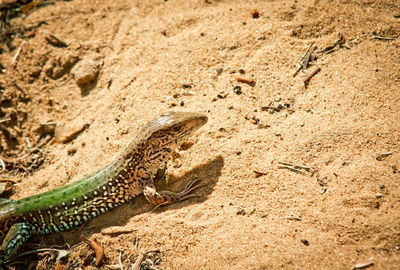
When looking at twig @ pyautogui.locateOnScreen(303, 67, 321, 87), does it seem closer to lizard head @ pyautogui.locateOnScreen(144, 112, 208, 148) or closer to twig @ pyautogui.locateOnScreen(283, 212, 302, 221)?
lizard head @ pyautogui.locateOnScreen(144, 112, 208, 148)

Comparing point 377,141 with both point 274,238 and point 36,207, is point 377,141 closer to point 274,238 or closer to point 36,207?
point 274,238

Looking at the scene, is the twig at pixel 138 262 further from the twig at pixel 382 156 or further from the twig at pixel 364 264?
the twig at pixel 382 156

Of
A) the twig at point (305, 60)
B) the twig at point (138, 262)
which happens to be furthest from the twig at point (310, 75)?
the twig at point (138, 262)

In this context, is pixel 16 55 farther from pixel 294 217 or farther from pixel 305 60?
pixel 294 217

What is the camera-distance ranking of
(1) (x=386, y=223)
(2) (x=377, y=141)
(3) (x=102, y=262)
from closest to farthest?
(1) (x=386, y=223) < (2) (x=377, y=141) < (3) (x=102, y=262)

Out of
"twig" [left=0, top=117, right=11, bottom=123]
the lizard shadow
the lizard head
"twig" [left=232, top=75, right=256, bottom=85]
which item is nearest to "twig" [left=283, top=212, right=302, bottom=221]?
the lizard shadow

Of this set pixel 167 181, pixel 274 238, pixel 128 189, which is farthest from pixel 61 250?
pixel 274 238
